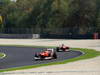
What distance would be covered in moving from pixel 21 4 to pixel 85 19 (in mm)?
36710

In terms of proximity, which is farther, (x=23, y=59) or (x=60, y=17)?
(x=60, y=17)

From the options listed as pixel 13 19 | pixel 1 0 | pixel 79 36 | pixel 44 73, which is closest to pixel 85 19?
→ pixel 79 36

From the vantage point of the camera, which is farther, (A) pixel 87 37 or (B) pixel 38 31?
(B) pixel 38 31

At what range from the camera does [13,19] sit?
3969 inches

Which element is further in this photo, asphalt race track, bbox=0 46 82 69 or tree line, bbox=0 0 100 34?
tree line, bbox=0 0 100 34

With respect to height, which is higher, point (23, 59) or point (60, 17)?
point (60, 17)

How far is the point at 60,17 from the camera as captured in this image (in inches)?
3383

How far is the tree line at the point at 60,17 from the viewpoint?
265 feet

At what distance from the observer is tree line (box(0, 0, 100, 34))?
3175 inches

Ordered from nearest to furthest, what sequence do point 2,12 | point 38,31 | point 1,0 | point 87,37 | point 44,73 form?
point 44,73 → point 87,37 → point 38,31 → point 2,12 → point 1,0

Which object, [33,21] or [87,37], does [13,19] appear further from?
[87,37]

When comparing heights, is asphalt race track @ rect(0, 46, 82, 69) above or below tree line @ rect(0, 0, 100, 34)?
below

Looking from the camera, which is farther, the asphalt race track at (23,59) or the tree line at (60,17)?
the tree line at (60,17)

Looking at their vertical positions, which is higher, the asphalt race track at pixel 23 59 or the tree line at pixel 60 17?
the tree line at pixel 60 17
